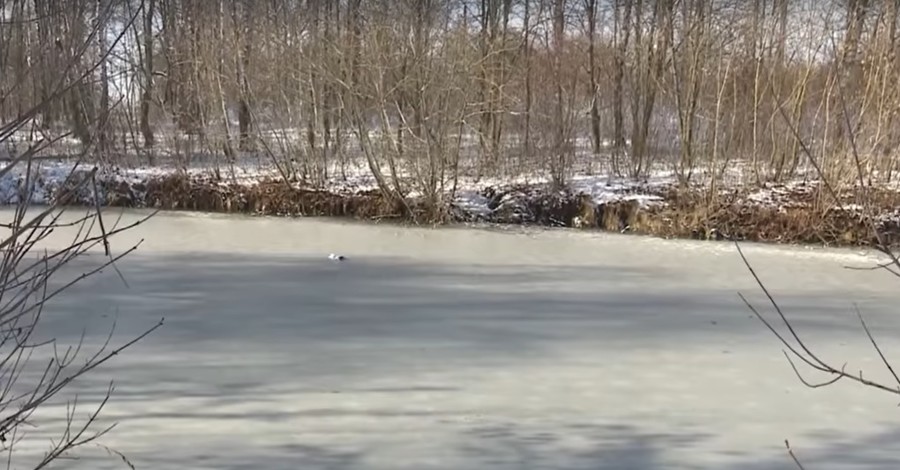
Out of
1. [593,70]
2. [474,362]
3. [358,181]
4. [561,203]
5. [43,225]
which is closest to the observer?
[43,225]

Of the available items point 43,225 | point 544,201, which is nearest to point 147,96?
point 544,201

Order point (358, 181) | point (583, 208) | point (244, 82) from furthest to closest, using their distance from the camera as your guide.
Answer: point (244, 82), point (358, 181), point (583, 208)

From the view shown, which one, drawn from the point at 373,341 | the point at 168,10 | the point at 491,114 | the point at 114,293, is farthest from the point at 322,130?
the point at 373,341

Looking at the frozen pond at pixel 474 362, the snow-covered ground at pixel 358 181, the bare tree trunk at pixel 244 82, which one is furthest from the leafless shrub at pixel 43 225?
the bare tree trunk at pixel 244 82

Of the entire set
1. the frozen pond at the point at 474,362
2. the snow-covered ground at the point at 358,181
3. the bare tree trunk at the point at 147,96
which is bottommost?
the frozen pond at the point at 474,362

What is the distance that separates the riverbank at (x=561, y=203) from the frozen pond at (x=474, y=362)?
141 centimetres

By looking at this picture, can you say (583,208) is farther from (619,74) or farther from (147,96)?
(147,96)

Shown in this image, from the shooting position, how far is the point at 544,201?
11.2 m

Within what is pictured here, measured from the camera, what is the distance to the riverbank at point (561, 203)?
32.8 ft

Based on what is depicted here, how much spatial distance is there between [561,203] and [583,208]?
29cm

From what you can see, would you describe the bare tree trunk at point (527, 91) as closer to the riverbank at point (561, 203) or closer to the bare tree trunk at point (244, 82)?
the riverbank at point (561, 203)

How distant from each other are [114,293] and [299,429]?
10.7 feet

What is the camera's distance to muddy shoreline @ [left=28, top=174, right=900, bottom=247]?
32.6 ft

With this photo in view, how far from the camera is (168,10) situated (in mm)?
13344
